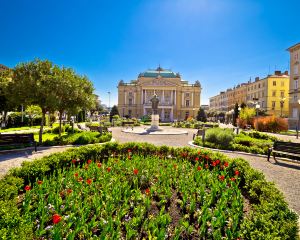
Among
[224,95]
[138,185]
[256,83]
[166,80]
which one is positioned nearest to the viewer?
[138,185]

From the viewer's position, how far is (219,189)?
16.6 ft

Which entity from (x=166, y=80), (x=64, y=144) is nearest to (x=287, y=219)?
(x=64, y=144)

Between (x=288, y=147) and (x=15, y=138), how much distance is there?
44.6 ft

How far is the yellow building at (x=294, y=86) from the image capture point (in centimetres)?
3866

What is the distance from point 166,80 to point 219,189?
82.7m

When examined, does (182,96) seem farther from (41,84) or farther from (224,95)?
(41,84)

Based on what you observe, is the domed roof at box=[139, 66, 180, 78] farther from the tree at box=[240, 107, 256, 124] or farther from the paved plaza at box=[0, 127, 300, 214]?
the paved plaza at box=[0, 127, 300, 214]

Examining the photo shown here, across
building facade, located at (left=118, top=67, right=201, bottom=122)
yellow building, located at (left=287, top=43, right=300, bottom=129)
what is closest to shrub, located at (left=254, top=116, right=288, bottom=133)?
yellow building, located at (left=287, top=43, right=300, bottom=129)

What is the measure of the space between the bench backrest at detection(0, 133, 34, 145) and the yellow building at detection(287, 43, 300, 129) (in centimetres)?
4252

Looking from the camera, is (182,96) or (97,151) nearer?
(97,151)

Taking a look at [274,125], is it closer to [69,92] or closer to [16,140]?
[69,92]

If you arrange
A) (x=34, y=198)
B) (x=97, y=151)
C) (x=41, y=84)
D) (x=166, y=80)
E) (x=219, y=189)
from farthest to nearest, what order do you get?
(x=166, y=80) < (x=41, y=84) < (x=97, y=151) < (x=219, y=189) < (x=34, y=198)

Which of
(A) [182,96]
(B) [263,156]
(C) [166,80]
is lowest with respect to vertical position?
(B) [263,156]

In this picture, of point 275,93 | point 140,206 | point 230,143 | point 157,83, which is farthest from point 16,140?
point 157,83
